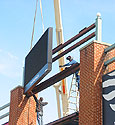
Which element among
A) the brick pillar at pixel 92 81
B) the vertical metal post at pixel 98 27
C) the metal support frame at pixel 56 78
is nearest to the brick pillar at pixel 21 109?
the metal support frame at pixel 56 78

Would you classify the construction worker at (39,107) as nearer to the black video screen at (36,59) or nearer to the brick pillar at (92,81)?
the black video screen at (36,59)

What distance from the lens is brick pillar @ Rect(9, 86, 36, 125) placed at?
17141 mm

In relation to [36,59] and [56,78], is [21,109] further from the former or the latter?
[56,78]

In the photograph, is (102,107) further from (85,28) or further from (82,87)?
(85,28)

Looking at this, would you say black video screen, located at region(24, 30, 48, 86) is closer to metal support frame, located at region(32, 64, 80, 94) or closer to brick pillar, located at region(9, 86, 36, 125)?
metal support frame, located at region(32, 64, 80, 94)

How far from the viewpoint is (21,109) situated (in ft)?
56.6

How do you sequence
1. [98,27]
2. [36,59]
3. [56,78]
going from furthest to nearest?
[36,59], [56,78], [98,27]

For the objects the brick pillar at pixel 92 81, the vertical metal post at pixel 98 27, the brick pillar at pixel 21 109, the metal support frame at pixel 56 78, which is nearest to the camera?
the brick pillar at pixel 92 81

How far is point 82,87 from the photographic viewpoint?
12.2 metres

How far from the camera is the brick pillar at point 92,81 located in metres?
11.4

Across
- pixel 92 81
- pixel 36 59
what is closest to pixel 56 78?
pixel 36 59

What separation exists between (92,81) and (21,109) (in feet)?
21.6

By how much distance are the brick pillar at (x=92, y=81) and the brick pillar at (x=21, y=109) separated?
18.8 feet

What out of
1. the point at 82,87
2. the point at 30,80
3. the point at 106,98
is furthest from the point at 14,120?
the point at 106,98
